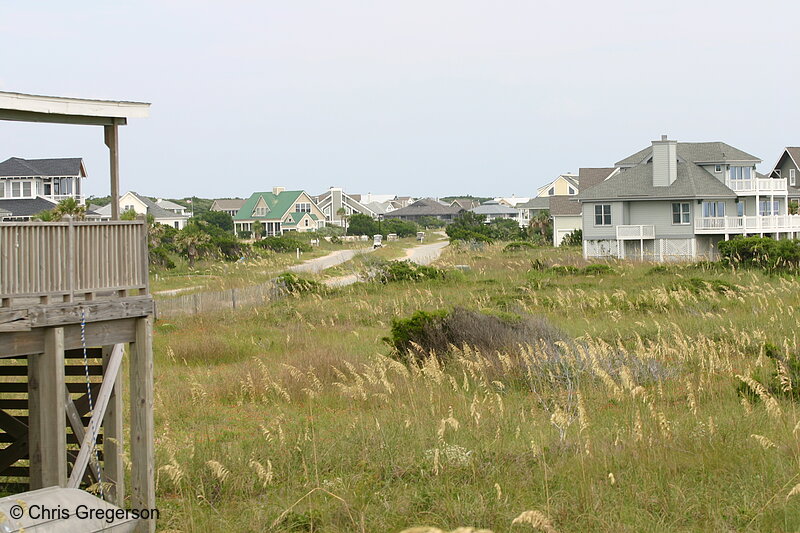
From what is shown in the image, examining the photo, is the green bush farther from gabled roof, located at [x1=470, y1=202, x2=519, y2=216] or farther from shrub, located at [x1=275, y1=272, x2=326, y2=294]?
gabled roof, located at [x1=470, y1=202, x2=519, y2=216]

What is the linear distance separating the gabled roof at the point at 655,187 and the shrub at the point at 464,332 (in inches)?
1298

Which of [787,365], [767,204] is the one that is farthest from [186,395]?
[767,204]

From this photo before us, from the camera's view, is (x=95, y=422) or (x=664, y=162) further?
(x=664, y=162)

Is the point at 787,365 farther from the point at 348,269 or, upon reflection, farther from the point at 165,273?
the point at 165,273

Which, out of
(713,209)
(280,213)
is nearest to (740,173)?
(713,209)

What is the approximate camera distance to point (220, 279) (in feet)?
127

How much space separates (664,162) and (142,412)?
146 feet

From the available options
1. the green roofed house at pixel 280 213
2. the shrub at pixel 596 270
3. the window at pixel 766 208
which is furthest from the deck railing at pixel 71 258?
the green roofed house at pixel 280 213

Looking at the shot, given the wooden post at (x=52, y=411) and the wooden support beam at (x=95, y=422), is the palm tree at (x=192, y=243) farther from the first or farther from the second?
the wooden post at (x=52, y=411)

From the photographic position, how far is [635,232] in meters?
49.1

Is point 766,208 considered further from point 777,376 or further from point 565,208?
point 777,376

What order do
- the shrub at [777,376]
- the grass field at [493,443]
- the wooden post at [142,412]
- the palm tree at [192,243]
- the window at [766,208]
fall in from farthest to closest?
the window at [766,208] < the palm tree at [192,243] < the shrub at [777,376] < the wooden post at [142,412] < the grass field at [493,443]

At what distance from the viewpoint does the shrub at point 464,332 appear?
52.2 ft

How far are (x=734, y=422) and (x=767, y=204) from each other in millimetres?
46242
